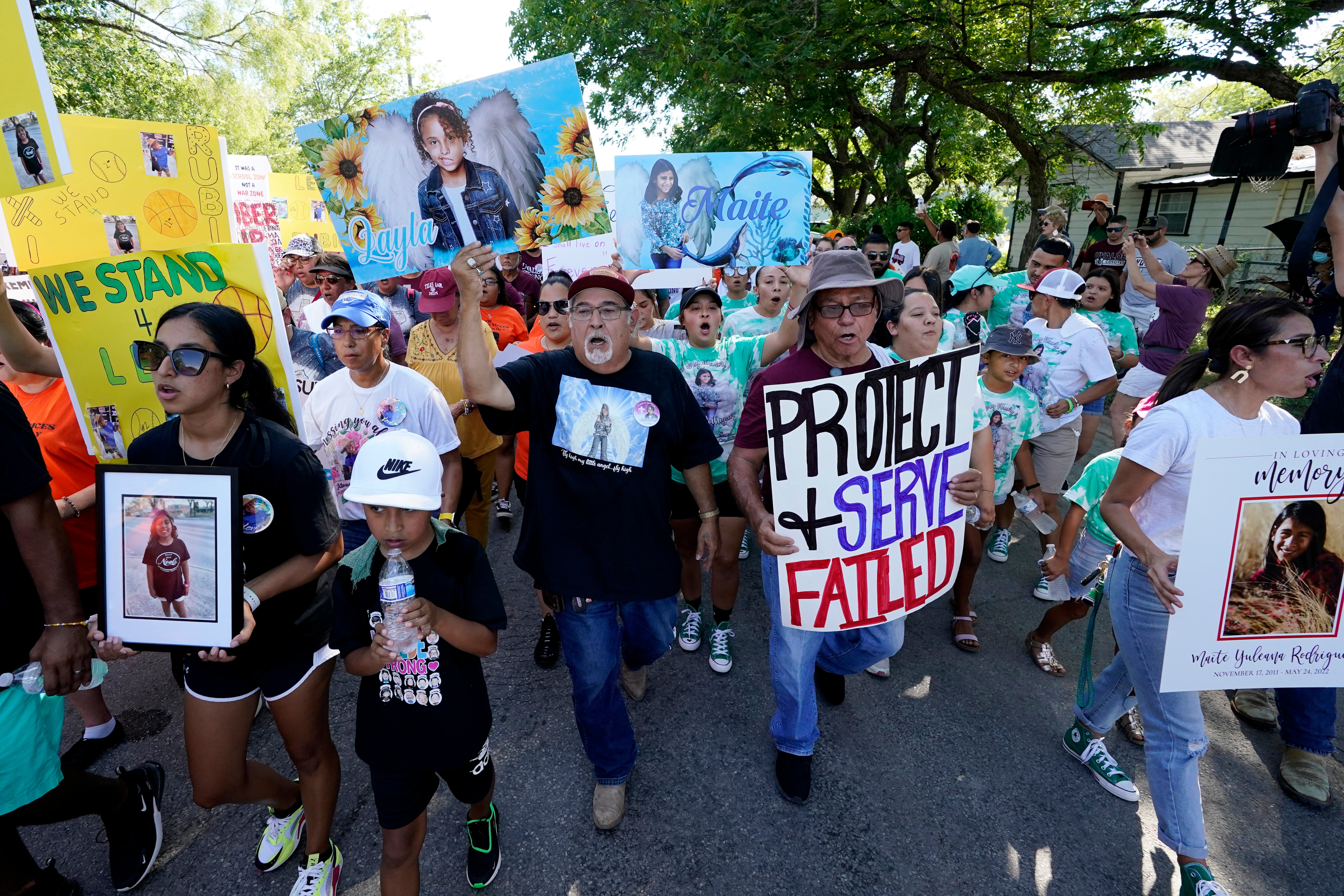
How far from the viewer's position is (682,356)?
396 centimetres

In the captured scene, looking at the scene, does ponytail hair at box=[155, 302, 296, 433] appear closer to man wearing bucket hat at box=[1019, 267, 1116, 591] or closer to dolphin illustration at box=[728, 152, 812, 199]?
dolphin illustration at box=[728, 152, 812, 199]

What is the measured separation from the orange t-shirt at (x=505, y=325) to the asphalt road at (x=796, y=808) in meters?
2.53

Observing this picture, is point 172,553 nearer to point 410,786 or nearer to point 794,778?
point 410,786

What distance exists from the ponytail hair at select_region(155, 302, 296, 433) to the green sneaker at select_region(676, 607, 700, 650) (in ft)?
7.73

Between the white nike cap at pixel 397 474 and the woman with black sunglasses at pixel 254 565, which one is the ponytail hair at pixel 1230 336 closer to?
the white nike cap at pixel 397 474

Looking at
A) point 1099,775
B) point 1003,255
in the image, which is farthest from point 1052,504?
point 1003,255

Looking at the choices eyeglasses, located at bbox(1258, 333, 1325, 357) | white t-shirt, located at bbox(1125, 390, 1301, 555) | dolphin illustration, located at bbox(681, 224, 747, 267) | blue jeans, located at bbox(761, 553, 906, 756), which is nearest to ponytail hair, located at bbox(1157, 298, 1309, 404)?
eyeglasses, located at bbox(1258, 333, 1325, 357)

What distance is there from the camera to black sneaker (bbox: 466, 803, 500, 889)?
2432mm

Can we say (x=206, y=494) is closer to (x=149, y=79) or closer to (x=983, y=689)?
(x=983, y=689)

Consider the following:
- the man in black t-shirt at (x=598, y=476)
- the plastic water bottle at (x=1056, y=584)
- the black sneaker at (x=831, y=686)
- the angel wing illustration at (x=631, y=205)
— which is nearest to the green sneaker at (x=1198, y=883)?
the plastic water bottle at (x=1056, y=584)

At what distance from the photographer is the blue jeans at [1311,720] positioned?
2.85m

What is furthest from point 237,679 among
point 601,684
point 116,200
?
point 116,200

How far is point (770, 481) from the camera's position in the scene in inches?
100

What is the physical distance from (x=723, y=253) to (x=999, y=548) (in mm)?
2932
